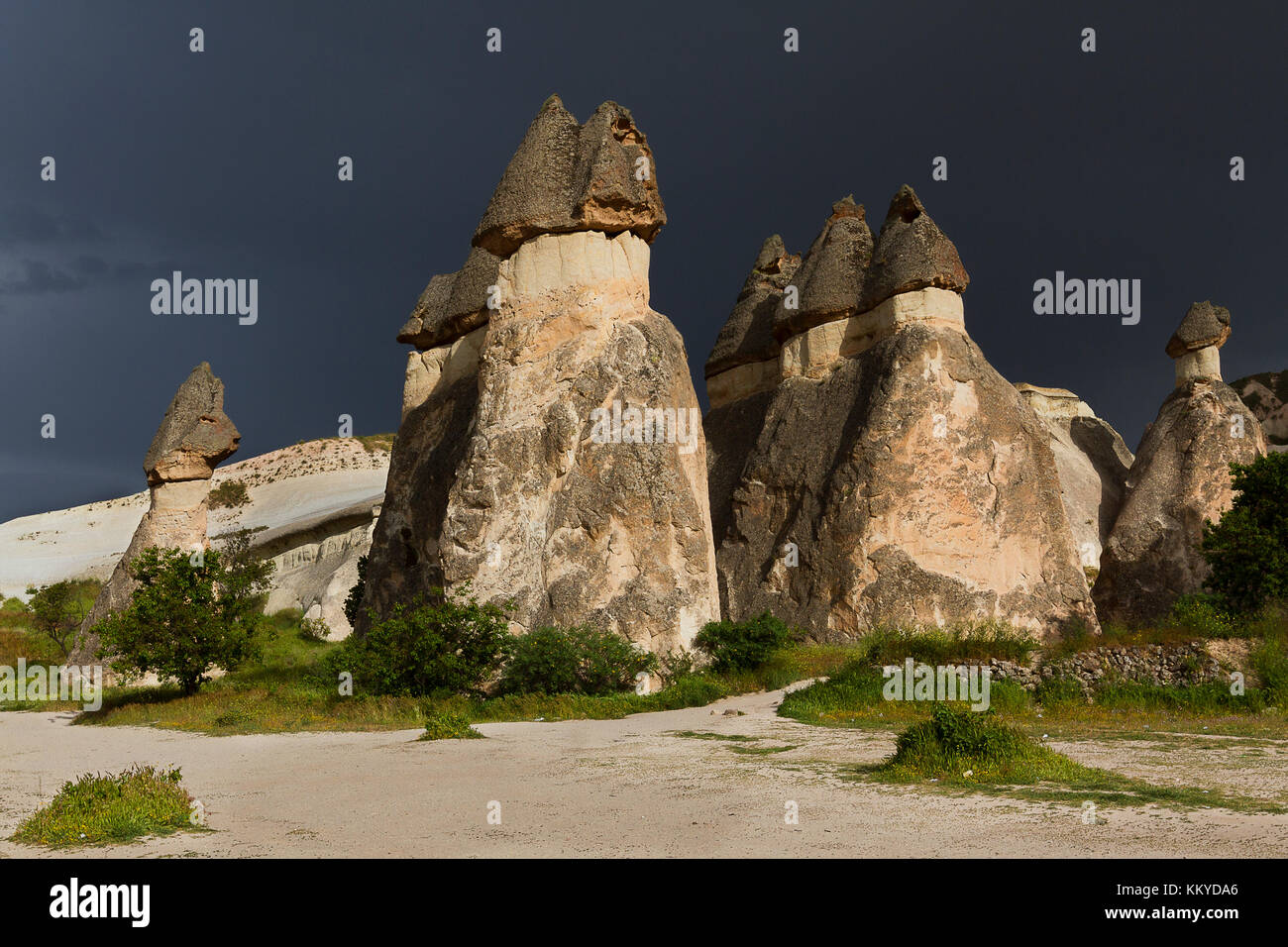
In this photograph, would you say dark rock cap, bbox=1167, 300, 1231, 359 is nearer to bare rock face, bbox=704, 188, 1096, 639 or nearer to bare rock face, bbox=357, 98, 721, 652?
bare rock face, bbox=704, 188, 1096, 639

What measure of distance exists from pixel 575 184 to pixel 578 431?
5.34 metres

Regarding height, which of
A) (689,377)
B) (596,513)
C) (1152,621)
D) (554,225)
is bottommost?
(1152,621)

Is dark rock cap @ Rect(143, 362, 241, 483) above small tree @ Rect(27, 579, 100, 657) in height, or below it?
above

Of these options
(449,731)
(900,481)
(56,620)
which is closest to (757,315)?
(900,481)

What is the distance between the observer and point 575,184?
20047 millimetres

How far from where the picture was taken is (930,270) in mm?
24188

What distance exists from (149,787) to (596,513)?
11010 millimetres

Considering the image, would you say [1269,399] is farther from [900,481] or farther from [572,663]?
[572,663]

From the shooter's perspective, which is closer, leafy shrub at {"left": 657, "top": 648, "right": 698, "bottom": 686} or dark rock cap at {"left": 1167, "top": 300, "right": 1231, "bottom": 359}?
leafy shrub at {"left": 657, "top": 648, "right": 698, "bottom": 686}

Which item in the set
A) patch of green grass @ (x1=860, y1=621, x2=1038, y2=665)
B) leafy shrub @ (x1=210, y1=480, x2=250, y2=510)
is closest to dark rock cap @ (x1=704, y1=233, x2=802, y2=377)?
patch of green grass @ (x1=860, y1=621, x2=1038, y2=665)

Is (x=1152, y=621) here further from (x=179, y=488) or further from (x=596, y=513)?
(x=179, y=488)

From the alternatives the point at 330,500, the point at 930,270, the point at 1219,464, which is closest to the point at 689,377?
the point at 930,270

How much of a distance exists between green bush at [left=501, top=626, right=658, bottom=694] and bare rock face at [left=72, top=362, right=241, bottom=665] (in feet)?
43.0

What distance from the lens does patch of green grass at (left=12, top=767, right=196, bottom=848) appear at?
6020 mm
